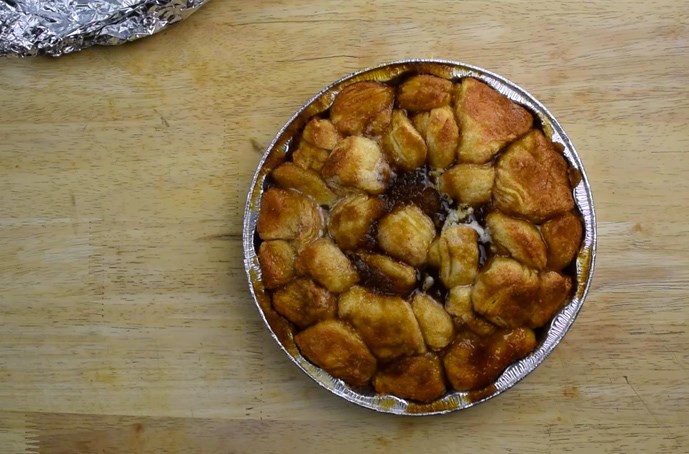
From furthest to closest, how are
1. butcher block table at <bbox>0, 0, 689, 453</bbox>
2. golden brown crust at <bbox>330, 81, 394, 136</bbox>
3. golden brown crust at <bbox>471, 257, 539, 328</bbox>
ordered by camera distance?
butcher block table at <bbox>0, 0, 689, 453</bbox> → golden brown crust at <bbox>330, 81, 394, 136</bbox> → golden brown crust at <bbox>471, 257, 539, 328</bbox>

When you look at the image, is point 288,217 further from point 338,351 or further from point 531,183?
point 531,183

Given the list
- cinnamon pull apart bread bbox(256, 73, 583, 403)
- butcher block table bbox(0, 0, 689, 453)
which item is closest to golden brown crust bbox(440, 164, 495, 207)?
cinnamon pull apart bread bbox(256, 73, 583, 403)

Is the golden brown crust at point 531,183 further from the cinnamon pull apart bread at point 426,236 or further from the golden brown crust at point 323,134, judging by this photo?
A: the golden brown crust at point 323,134

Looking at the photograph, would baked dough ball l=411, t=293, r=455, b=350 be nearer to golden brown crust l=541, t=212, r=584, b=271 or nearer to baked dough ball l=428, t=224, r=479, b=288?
baked dough ball l=428, t=224, r=479, b=288

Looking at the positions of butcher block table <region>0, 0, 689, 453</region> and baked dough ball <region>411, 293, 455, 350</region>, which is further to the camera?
butcher block table <region>0, 0, 689, 453</region>

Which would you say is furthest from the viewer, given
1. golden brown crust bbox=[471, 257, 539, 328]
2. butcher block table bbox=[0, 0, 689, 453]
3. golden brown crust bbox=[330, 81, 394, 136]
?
butcher block table bbox=[0, 0, 689, 453]

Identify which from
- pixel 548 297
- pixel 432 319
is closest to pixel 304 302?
pixel 432 319

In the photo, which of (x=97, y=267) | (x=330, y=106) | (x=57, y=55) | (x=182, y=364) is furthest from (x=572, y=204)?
(x=57, y=55)
